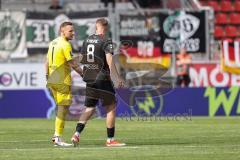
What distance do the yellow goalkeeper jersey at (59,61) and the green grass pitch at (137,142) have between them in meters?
1.20

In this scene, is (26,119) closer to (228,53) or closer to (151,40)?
(151,40)

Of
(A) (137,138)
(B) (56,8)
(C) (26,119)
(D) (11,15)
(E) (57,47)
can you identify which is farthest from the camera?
(B) (56,8)

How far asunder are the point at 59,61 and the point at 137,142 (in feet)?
6.85

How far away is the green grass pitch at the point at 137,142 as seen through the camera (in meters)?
12.3

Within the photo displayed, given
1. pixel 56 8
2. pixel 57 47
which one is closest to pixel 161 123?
pixel 57 47

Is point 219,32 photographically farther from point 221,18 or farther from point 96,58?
point 96,58

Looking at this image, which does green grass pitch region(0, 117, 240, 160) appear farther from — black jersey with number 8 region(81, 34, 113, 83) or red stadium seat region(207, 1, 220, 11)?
red stadium seat region(207, 1, 220, 11)

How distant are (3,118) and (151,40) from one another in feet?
22.2

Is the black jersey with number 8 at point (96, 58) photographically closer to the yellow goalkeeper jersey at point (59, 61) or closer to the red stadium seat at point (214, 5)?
the yellow goalkeeper jersey at point (59, 61)

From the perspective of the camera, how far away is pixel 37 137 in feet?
54.2

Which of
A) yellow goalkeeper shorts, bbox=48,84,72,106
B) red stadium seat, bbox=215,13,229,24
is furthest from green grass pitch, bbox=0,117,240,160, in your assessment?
red stadium seat, bbox=215,13,229,24

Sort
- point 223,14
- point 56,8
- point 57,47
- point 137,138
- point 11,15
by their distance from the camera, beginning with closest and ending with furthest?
point 57,47 < point 137,138 < point 11,15 < point 56,8 < point 223,14

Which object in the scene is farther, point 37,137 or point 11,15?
point 11,15

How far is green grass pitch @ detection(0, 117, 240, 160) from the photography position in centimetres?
1230
